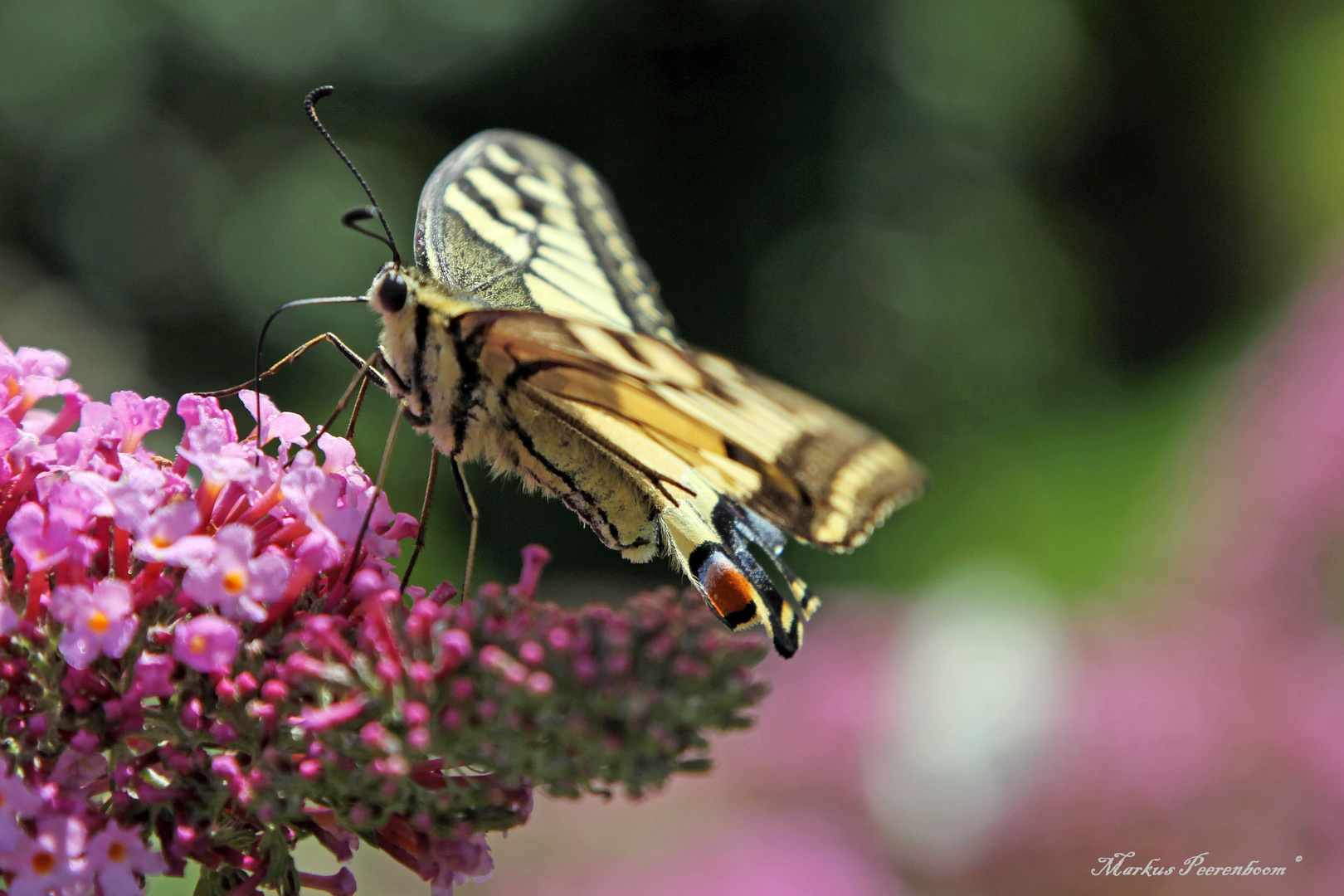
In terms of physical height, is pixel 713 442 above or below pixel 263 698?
above

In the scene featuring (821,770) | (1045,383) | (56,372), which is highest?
(1045,383)

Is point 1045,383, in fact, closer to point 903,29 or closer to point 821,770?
point 903,29

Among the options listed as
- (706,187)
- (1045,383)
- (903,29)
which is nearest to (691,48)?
(706,187)

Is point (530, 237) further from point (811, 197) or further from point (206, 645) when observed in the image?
point (811, 197)

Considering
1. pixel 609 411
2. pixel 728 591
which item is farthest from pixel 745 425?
pixel 728 591

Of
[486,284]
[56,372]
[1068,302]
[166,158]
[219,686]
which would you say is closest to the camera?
[219,686]

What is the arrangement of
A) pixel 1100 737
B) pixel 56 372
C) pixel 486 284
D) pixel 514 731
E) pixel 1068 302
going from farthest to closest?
pixel 1068 302, pixel 1100 737, pixel 486 284, pixel 56 372, pixel 514 731

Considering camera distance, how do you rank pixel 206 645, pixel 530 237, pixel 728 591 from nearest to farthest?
pixel 206 645
pixel 728 591
pixel 530 237
